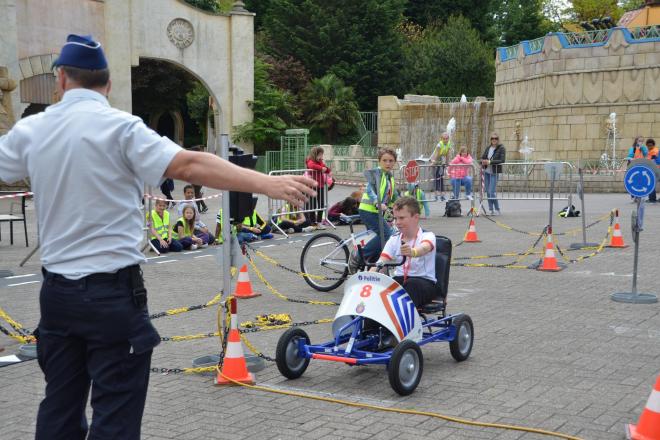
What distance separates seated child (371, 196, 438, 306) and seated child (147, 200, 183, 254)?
7.97 meters

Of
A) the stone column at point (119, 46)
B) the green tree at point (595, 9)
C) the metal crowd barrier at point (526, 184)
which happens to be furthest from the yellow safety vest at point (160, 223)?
the green tree at point (595, 9)

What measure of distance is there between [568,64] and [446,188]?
15.8m

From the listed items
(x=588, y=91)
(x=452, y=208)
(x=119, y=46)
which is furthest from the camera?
(x=588, y=91)

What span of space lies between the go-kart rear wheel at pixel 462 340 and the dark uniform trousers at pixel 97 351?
3892 millimetres

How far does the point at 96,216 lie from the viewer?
124 inches

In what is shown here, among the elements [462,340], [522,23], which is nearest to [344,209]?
[462,340]

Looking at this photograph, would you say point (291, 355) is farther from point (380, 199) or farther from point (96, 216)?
point (380, 199)

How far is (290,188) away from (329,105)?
43.6 m

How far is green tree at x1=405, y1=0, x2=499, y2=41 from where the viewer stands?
6138 centimetres

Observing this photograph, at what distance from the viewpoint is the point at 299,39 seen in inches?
2045

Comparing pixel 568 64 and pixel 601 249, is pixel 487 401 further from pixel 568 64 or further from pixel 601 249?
pixel 568 64

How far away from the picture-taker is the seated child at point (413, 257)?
683 cm

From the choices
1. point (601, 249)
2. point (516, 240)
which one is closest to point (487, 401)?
point (601, 249)

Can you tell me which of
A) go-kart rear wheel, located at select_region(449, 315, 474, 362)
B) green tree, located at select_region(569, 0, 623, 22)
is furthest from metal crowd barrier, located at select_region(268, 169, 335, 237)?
green tree, located at select_region(569, 0, 623, 22)
